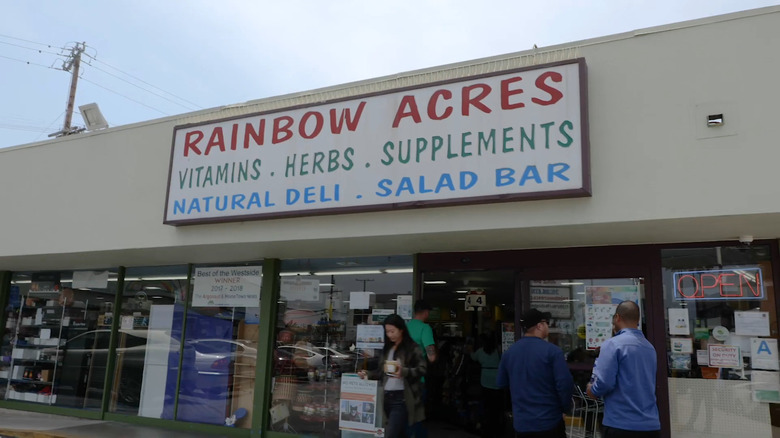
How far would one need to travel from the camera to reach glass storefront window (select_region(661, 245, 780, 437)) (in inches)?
229

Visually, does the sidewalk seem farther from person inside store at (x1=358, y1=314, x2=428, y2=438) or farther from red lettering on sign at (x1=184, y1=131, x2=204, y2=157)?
red lettering on sign at (x1=184, y1=131, x2=204, y2=157)

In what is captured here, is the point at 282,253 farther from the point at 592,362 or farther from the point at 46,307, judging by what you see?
the point at 46,307

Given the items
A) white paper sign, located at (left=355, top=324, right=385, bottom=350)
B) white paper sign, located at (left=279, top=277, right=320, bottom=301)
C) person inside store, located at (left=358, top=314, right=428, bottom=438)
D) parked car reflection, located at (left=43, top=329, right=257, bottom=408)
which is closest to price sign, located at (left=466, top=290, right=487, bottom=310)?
white paper sign, located at (left=355, top=324, right=385, bottom=350)

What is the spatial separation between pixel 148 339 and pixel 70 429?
162cm

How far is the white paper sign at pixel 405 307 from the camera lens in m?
7.50

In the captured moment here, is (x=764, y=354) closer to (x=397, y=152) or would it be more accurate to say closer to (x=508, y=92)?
(x=508, y=92)

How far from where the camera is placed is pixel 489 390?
28.6 ft

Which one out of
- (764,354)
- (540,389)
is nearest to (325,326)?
(540,389)

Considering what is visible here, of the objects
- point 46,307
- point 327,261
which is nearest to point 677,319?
point 327,261

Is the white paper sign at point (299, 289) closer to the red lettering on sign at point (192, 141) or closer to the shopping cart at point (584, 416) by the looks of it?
the red lettering on sign at point (192, 141)

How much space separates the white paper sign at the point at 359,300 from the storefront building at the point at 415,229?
0.04m

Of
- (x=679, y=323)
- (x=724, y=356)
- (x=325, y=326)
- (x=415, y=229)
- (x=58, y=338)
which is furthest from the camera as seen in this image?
(x=58, y=338)

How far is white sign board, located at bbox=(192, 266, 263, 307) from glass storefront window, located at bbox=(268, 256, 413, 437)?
0.42 meters

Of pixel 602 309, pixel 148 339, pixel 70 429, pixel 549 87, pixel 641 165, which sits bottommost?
pixel 70 429
